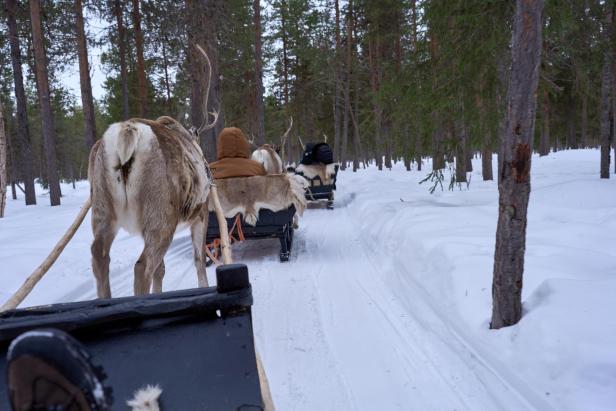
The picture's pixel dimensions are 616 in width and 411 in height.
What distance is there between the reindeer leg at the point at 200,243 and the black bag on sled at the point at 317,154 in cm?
847

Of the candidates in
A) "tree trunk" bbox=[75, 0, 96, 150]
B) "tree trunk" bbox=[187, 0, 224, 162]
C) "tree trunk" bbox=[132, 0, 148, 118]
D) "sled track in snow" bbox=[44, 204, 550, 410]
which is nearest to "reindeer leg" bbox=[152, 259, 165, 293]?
"sled track in snow" bbox=[44, 204, 550, 410]

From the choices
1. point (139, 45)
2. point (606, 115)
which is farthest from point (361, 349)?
point (139, 45)

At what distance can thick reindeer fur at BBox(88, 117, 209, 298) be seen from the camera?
2.66 m

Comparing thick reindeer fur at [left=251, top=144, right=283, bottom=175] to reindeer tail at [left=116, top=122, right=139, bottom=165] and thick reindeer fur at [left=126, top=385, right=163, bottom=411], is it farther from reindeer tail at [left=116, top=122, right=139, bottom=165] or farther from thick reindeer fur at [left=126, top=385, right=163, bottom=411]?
thick reindeer fur at [left=126, top=385, right=163, bottom=411]

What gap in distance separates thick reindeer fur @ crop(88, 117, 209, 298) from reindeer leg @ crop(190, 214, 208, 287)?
88 cm

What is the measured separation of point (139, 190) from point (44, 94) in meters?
13.7

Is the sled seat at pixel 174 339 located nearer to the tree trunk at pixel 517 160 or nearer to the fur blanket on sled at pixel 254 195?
the tree trunk at pixel 517 160

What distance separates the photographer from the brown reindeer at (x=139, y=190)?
8.73 ft

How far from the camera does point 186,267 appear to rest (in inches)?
222

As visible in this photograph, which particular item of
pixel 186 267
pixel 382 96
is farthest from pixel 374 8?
pixel 186 267

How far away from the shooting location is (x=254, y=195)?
5934mm

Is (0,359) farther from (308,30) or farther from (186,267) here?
(308,30)

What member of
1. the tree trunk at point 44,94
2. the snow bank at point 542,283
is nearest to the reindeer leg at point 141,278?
the snow bank at point 542,283

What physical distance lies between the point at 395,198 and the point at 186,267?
6.31 metres
